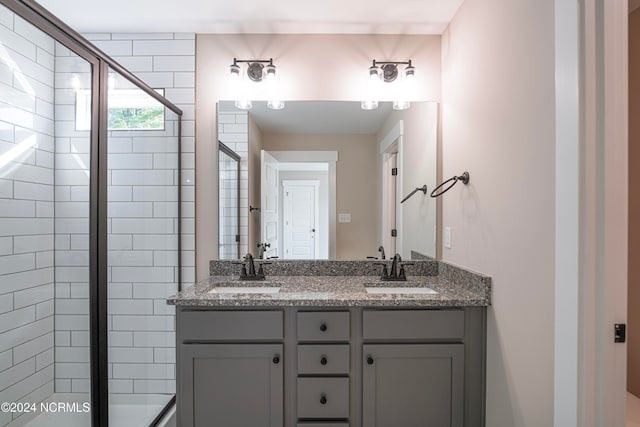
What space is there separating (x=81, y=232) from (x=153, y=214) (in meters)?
0.49

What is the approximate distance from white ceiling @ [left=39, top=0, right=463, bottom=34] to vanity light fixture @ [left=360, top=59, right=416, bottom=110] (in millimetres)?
228

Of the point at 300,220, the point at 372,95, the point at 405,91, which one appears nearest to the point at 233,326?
the point at 300,220

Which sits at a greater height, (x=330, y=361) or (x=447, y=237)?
(x=447, y=237)

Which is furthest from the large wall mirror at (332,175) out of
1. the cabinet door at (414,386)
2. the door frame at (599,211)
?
the door frame at (599,211)

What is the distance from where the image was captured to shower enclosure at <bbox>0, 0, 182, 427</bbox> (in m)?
1.43

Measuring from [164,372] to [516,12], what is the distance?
106 inches

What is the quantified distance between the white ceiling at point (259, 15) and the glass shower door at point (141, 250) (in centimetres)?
49

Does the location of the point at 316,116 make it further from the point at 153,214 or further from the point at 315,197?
the point at 153,214

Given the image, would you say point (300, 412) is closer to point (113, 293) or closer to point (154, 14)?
point (113, 293)

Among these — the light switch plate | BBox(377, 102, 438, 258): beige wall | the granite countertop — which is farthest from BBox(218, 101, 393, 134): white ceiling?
the granite countertop

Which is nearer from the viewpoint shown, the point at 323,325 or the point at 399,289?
the point at 323,325

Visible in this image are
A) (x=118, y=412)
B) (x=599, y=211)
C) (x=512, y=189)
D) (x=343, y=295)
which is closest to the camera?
(x=599, y=211)

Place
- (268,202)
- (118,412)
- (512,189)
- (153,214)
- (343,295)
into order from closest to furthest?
(512,189), (343,295), (118,412), (153,214), (268,202)

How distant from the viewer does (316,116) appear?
2.09 m
